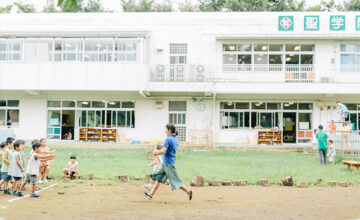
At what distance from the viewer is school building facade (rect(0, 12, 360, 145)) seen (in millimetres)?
21375

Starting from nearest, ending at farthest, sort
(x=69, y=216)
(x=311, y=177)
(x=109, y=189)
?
1. (x=69, y=216)
2. (x=109, y=189)
3. (x=311, y=177)

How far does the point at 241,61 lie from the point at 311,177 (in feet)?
41.2

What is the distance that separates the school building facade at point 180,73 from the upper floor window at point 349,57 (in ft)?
0.19

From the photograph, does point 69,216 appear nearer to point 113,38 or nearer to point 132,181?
point 132,181

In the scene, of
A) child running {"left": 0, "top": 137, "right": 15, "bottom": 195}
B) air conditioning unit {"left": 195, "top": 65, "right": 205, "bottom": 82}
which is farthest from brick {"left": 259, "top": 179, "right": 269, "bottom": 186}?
air conditioning unit {"left": 195, "top": 65, "right": 205, "bottom": 82}

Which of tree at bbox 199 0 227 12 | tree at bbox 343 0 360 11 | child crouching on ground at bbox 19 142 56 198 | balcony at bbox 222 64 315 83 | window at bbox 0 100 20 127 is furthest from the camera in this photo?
tree at bbox 199 0 227 12

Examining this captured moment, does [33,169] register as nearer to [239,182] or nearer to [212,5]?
[239,182]

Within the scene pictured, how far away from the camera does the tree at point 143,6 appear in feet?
134

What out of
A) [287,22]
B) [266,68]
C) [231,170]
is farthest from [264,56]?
[231,170]

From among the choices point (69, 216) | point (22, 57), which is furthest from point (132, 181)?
point (22, 57)

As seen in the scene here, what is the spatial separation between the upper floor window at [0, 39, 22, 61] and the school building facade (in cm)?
6

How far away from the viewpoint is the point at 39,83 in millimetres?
21312

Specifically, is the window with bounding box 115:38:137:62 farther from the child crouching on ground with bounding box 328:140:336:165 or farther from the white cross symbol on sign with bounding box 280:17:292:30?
the child crouching on ground with bounding box 328:140:336:165

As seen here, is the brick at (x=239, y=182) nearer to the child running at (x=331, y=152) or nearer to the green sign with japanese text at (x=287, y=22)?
the child running at (x=331, y=152)
